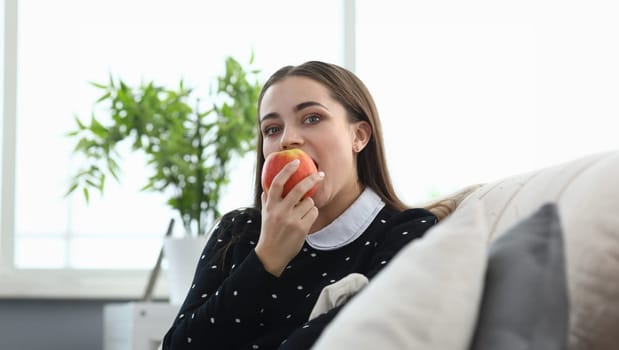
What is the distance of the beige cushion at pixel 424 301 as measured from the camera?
0.79 metres

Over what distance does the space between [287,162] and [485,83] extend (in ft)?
7.75

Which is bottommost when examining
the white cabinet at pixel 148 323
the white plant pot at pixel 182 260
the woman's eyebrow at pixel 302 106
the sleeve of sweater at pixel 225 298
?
the white cabinet at pixel 148 323

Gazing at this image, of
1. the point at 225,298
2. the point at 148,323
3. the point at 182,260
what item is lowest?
the point at 148,323

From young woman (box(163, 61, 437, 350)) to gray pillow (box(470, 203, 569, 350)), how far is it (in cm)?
62

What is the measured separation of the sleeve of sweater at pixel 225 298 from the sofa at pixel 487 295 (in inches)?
24.8

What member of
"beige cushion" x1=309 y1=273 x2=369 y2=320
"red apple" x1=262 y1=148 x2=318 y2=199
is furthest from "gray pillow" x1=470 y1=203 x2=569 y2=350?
"red apple" x1=262 y1=148 x2=318 y2=199

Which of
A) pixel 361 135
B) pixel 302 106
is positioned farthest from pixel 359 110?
pixel 302 106

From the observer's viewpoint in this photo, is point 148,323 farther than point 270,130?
Yes

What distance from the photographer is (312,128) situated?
5.56ft

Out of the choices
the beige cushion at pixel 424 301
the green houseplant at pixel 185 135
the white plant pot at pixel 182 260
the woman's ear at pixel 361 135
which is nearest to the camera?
the beige cushion at pixel 424 301

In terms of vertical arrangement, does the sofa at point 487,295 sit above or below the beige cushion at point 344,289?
above

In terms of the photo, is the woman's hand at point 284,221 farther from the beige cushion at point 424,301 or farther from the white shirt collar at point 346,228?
the beige cushion at point 424,301

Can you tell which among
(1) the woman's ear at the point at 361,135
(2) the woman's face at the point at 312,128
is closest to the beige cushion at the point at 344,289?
(2) the woman's face at the point at 312,128

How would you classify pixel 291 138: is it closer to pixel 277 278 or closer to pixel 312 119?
pixel 312 119
